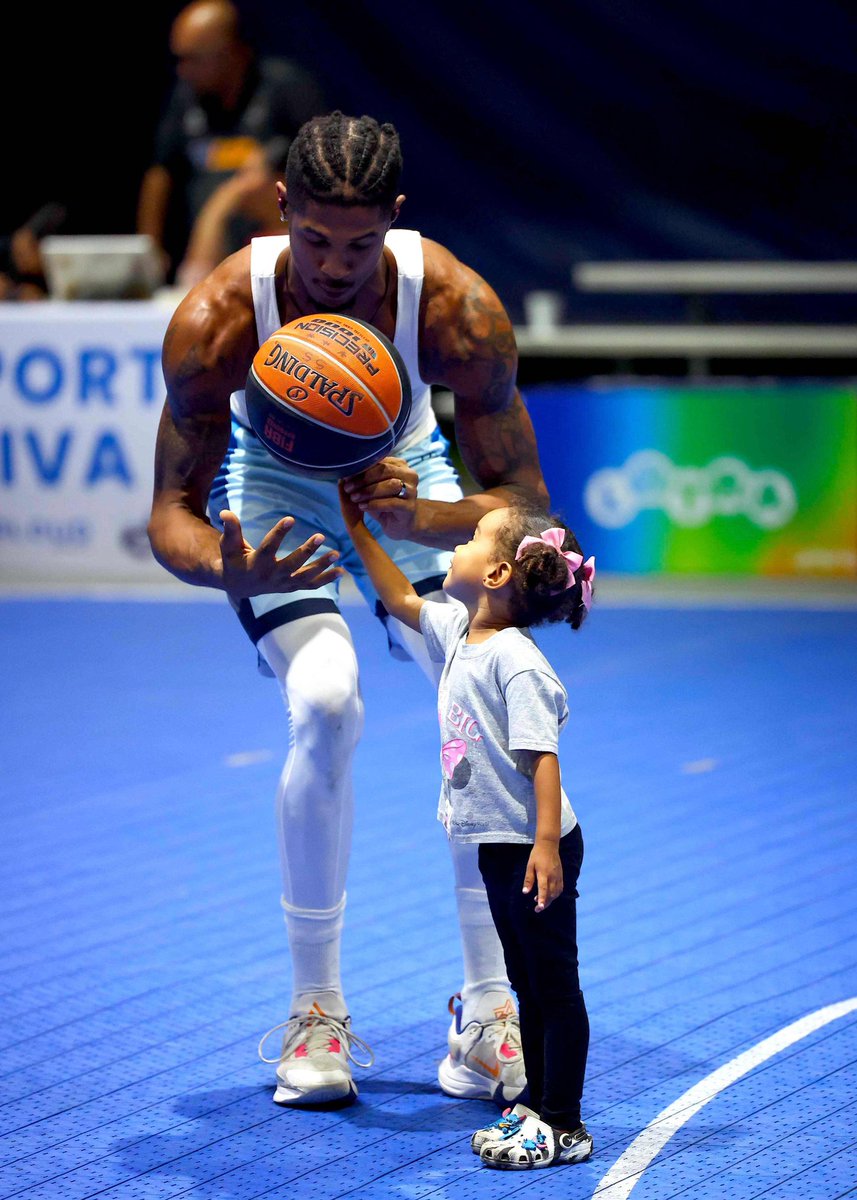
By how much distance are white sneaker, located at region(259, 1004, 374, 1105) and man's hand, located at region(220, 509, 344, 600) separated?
0.80 m

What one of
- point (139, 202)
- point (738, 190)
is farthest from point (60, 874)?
point (139, 202)

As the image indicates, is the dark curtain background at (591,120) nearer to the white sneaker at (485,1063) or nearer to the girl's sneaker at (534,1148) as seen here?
the white sneaker at (485,1063)

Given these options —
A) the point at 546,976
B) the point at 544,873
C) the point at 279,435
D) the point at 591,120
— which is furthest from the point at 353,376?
→ the point at 591,120

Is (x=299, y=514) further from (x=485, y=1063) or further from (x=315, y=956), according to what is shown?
(x=485, y=1063)

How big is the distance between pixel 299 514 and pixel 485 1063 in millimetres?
1063

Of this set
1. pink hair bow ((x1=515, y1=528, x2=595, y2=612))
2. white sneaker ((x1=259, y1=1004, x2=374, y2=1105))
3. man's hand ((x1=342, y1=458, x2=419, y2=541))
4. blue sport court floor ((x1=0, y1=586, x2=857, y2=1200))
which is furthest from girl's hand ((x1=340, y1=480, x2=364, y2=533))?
blue sport court floor ((x1=0, y1=586, x2=857, y2=1200))

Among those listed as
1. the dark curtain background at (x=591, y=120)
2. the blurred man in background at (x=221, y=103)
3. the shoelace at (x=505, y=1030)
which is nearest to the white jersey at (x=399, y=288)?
the shoelace at (x=505, y=1030)

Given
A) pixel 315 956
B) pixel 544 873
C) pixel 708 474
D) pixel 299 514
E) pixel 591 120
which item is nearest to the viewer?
pixel 544 873

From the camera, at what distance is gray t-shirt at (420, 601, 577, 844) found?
2.47 m

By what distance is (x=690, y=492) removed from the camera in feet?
25.6

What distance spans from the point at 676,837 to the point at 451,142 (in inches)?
258

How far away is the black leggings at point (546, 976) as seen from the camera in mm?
2479

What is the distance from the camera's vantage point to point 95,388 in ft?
26.0

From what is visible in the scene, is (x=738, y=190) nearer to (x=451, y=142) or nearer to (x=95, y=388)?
(x=451, y=142)
